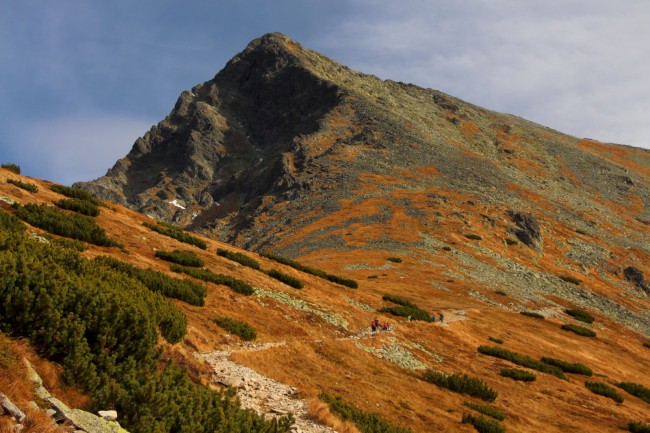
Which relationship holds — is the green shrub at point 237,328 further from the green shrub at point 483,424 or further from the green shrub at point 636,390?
the green shrub at point 636,390

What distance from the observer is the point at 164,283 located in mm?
16891

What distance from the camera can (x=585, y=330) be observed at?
38.6 m

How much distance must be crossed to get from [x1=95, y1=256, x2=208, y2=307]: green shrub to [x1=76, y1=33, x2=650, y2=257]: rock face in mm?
41207

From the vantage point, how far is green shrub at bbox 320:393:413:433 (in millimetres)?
11523

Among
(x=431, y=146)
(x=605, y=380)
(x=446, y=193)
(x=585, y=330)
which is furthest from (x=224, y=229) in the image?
(x=605, y=380)

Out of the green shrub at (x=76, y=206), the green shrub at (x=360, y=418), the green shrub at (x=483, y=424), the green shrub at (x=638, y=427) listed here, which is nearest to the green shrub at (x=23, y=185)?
the green shrub at (x=76, y=206)

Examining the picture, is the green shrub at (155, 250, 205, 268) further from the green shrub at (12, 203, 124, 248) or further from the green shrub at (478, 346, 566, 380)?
the green shrub at (478, 346, 566, 380)

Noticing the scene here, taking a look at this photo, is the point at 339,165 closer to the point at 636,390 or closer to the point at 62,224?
the point at 636,390

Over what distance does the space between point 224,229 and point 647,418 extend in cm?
8361

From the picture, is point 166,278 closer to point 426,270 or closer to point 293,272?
point 293,272

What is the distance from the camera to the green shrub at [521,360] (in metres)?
24.7

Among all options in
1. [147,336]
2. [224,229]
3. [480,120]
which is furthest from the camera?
[480,120]

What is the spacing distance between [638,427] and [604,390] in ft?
17.3

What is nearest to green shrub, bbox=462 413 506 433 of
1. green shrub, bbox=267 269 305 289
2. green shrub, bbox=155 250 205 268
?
green shrub, bbox=267 269 305 289
